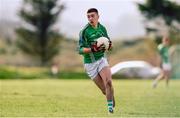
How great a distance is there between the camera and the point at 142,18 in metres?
68.6

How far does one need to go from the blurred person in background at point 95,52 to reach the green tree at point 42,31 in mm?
46887

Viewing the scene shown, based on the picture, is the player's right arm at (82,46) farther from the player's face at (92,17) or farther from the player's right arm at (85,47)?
the player's face at (92,17)

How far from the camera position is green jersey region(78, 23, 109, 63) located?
14156 millimetres

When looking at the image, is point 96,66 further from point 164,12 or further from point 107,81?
point 164,12

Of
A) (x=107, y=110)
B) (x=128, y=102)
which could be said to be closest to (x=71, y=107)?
(x=107, y=110)

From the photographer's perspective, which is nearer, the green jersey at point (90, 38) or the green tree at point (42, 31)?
the green jersey at point (90, 38)

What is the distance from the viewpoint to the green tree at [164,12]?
65312mm

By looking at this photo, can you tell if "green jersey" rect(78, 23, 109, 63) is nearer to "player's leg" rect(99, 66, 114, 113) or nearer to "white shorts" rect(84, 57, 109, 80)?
"white shorts" rect(84, 57, 109, 80)

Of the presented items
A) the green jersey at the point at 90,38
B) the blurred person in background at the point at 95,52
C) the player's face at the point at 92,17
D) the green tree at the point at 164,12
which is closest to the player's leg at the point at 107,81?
the blurred person in background at the point at 95,52

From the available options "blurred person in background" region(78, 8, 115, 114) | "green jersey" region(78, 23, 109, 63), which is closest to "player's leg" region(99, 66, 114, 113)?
"blurred person in background" region(78, 8, 115, 114)

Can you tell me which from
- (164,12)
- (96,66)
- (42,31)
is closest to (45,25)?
(42,31)

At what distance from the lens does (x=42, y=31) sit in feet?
204

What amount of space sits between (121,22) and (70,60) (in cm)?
5159

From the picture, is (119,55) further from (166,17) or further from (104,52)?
(104,52)
